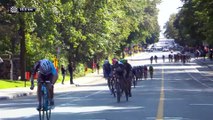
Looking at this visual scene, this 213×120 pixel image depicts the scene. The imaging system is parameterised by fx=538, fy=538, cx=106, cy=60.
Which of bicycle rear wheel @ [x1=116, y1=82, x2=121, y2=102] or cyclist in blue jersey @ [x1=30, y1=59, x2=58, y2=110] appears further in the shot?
bicycle rear wheel @ [x1=116, y1=82, x2=121, y2=102]

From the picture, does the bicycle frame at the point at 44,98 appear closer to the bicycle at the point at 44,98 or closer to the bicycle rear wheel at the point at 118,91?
the bicycle at the point at 44,98

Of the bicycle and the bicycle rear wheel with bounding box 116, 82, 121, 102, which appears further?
the bicycle rear wheel with bounding box 116, 82, 121, 102

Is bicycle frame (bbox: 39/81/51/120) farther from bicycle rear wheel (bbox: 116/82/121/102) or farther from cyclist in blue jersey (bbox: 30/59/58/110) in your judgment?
bicycle rear wheel (bbox: 116/82/121/102)

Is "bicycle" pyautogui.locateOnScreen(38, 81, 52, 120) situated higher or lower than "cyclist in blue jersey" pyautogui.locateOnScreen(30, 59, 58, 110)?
lower

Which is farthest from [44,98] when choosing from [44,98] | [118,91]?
[118,91]

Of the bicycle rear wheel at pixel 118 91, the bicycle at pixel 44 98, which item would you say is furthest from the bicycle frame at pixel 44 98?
the bicycle rear wheel at pixel 118 91

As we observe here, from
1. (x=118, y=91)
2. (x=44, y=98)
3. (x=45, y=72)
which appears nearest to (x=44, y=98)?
(x=44, y=98)

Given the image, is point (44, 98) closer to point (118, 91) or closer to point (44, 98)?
point (44, 98)

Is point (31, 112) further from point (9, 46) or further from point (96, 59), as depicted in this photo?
point (96, 59)

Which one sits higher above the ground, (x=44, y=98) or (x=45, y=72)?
(x=45, y=72)

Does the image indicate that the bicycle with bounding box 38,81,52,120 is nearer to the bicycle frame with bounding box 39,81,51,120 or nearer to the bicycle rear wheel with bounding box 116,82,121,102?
the bicycle frame with bounding box 39,81,51,120

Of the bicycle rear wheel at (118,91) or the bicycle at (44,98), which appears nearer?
the bicycle at (44,98)

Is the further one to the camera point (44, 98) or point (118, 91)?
point (118, 91)

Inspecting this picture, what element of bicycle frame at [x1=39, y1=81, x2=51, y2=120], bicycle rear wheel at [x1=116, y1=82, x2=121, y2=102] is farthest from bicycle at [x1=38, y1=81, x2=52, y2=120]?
bicycle rear wheel at [x1=116, y1=82, x2=121, y2=102]
